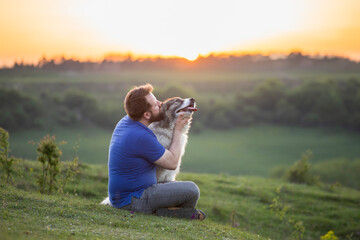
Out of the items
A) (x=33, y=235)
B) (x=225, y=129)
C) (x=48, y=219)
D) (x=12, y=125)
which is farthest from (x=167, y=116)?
(x=225, y=129)

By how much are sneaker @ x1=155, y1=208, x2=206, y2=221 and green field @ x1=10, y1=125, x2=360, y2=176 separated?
1291 inches

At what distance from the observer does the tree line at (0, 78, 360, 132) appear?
180 feet

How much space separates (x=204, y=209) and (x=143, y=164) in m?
5.38

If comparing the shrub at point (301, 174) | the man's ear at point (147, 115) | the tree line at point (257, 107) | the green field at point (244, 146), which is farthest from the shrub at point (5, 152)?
the tree line at point (257, 107)

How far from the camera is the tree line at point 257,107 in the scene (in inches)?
2162

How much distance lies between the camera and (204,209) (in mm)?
10969

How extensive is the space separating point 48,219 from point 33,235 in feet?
2.96

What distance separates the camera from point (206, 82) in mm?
84625

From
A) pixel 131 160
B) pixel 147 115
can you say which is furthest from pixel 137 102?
Answer: pixel 131 160

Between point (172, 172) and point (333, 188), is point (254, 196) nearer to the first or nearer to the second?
point (333, 188)

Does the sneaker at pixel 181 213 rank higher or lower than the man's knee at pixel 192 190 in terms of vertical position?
lower

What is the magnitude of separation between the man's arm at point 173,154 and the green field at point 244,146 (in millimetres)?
33101

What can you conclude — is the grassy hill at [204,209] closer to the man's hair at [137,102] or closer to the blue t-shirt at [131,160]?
the blue t-shirt at [131,160]

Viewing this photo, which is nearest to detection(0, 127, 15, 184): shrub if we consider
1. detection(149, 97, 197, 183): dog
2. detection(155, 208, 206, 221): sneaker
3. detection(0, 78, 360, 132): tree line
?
detection(149, 97, 197, 183): dog
